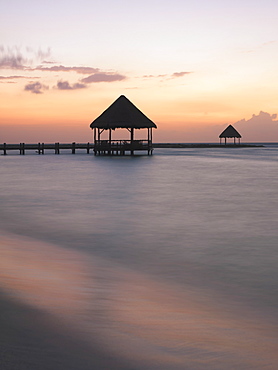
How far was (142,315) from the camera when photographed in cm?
448

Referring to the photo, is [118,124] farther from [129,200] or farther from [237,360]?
[237,360]

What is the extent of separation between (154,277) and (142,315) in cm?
165

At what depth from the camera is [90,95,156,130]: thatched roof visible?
42.8 meters

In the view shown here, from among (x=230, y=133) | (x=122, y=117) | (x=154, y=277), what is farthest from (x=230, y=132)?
(x=154, y=277)

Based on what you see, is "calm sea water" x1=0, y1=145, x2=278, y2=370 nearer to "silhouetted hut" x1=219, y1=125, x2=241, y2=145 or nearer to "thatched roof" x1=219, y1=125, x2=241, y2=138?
"silhouetted hut" x1=219, y1=125, x2=241, y2=145

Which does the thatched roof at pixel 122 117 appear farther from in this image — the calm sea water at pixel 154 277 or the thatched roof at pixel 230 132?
the thatched roof at pixel 230 132

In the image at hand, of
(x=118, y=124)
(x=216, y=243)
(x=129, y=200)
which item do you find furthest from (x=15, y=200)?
(x=118, y=124)

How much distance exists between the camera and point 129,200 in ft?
51.6

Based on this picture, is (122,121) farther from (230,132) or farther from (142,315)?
(230,132)

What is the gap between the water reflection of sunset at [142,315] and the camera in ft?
11.7

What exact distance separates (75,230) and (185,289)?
4.92m

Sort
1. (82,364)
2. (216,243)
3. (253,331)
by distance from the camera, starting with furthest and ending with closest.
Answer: (216,243), (253,331), (82,364)

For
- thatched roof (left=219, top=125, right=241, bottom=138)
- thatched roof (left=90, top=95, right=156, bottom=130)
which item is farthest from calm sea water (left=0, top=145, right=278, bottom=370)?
thatched roof (left=219, top=125, right=241, bottom=138)

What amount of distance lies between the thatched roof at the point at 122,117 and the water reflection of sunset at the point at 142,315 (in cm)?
3650
